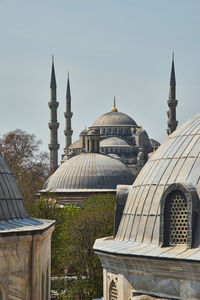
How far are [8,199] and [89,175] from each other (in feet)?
99.6

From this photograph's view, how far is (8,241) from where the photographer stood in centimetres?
1073

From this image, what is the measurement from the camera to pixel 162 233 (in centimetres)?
977

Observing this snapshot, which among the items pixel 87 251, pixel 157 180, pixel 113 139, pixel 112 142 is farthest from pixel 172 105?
pixel 157 180

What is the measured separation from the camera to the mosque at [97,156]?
4141 cm

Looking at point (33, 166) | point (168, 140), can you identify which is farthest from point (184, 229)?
point (33, 166)

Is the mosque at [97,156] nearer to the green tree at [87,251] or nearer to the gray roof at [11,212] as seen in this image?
the green tree at [87,251]

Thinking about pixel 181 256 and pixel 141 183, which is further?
pixel 141 183

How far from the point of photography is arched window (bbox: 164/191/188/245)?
31.7 ft

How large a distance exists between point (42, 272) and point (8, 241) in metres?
1.65

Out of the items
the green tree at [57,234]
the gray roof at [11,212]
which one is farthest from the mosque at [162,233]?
the green tree at [57,234]

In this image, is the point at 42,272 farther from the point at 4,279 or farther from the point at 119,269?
the point at 119,269

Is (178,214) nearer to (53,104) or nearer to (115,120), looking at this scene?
(53,104)

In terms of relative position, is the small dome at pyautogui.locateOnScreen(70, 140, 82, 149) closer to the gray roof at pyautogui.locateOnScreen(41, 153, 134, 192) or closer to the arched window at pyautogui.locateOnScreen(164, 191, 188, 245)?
the gray roof at pyautogui.locateOnScreen(41, 153, 134, 192)

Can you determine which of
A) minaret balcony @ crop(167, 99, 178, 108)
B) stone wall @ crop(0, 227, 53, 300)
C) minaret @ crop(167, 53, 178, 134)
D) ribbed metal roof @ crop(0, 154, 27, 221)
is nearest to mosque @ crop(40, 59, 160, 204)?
minaret @ crop(167, 53, 178, 134)
